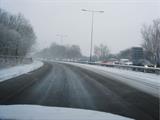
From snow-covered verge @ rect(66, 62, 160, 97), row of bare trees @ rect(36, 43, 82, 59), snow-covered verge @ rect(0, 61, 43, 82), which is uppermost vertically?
row of bare trees @ rect(36, 43, 82, 59)

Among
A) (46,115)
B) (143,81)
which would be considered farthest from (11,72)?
(46,115)

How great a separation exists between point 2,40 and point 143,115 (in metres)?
45.0

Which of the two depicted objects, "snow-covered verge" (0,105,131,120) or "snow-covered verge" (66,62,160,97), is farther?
"snow-covered verge" (66,62,160,97)

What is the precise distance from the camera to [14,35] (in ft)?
174

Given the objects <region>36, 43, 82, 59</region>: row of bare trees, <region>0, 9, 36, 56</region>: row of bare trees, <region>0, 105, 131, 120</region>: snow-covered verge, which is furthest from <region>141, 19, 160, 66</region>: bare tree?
<region>36, 43, 82, 59</region>: row of bare trees

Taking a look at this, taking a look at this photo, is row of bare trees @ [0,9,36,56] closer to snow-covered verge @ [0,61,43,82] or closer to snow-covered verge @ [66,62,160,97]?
snow-covered verge @ [0,61,43,82]

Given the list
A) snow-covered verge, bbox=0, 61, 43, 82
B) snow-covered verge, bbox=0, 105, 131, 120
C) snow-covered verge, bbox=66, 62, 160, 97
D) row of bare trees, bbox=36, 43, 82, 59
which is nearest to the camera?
snow-covered verge, bbox=0, 105, 131, 120

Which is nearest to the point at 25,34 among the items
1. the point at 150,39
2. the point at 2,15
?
the point at 2,15

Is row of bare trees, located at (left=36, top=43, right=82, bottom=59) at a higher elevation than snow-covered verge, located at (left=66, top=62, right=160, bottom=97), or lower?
higher

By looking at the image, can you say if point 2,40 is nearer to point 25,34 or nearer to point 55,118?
point 25,34

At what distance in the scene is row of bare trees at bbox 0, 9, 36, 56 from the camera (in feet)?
165

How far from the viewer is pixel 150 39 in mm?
70188

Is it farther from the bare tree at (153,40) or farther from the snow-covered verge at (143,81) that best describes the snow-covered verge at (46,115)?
the bare tree at (153,40)

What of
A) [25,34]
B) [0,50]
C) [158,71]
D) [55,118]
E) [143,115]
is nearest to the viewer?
[55,118]
